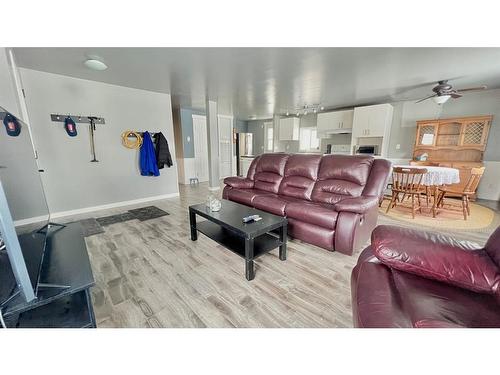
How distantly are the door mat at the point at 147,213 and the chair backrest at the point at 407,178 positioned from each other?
3.94 m

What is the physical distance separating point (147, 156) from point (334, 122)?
5036 mm

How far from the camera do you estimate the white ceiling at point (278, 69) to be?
235cm

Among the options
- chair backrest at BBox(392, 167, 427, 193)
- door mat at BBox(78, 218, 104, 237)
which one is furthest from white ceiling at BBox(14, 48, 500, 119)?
door mat at BBox(78, 218, 104, 237)

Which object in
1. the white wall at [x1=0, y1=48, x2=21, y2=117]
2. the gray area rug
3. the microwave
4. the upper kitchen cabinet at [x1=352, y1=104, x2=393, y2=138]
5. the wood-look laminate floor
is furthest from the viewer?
the microwave

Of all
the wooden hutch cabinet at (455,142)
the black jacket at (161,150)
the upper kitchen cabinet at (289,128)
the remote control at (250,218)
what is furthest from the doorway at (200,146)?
the wooden hutch cabinet at (455,142)

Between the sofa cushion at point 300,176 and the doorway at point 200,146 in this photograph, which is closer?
the sofa cushion at point 300,176

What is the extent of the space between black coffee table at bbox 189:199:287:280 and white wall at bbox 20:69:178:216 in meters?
2.45

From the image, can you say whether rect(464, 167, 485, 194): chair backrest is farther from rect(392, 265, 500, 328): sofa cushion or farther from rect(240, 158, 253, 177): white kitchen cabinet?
rect(240, 158, 253, 177): white kitchen cabinet

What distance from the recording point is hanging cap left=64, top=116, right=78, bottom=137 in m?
3.17

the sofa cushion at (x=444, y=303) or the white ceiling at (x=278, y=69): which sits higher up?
the white ceiling at (x=278, y=69)

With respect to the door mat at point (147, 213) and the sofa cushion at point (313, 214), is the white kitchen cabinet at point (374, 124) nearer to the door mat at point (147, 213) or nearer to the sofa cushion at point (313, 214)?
the sofa cushion at point (313, 214)

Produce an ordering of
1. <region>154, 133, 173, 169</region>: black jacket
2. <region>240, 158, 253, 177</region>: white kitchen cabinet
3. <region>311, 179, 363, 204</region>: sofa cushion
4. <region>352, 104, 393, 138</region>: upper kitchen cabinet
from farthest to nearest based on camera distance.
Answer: <region>240, 158, 253, 177</region>: white kitchen cabinet → <region>352, 104, 393, 138</region>: upper kitchen cabinet → <region>154, 133, 173, 169</region>: black jacket → <region>311, 179, 363, 204</region>: sofa cushion
